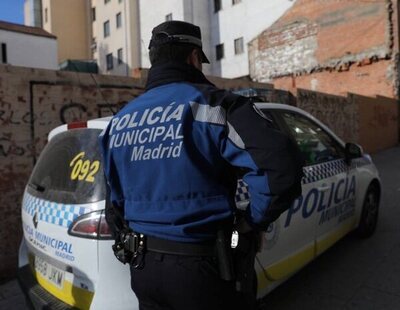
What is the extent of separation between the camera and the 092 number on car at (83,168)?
2.49 meters

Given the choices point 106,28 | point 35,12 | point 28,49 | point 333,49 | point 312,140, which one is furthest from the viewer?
point 35,12

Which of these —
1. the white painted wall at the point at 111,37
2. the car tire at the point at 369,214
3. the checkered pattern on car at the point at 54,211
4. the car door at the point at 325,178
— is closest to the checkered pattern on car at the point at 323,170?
the car door at the point at 325,178

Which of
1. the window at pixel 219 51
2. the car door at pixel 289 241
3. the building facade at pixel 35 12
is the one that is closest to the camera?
the car door at pixel 289 241

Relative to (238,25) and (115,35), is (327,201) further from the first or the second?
(115,35)

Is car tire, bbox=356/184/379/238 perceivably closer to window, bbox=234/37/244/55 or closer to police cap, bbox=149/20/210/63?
police cap, bbox=149/20/210/63

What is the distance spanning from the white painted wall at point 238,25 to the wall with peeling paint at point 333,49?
507 cm

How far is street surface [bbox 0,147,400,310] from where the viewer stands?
334cm

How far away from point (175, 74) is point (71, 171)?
1193 millimetres

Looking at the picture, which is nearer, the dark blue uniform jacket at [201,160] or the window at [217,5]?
the dark blue uniform jacket at [201,160]

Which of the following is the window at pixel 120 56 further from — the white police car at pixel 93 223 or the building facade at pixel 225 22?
the white police car at pixel 93 223

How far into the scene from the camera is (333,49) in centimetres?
2097

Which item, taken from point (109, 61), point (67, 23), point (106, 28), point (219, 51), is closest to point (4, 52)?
point (109, 61)

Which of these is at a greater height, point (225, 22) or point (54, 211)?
point (225, 22)

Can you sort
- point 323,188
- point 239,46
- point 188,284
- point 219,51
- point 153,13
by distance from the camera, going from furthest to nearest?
point 153,13 < point 219,51 < point 239,46 < point 323,188 < point 188,284
